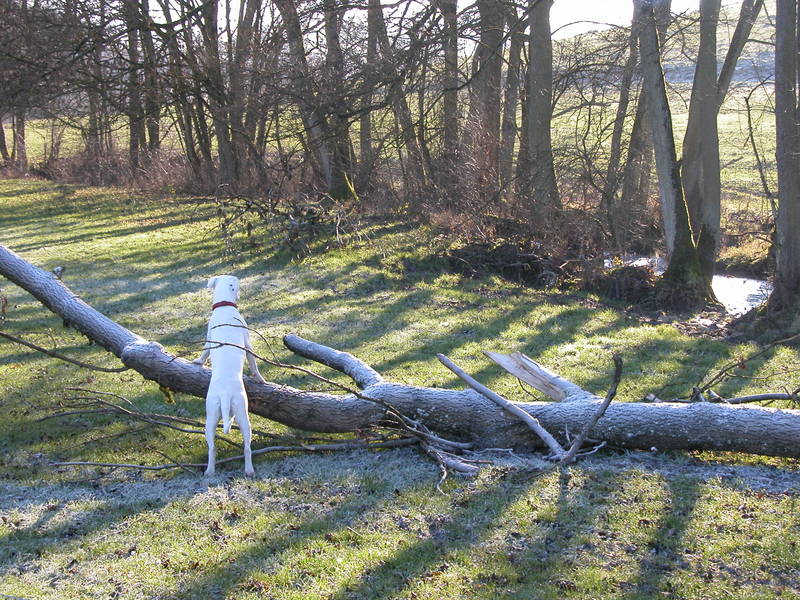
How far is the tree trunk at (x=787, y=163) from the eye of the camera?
41.5 ft

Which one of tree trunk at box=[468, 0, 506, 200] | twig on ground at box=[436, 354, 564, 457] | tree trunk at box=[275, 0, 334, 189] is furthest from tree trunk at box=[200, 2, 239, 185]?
twig on ground at box=[436, 354, 564, 457]

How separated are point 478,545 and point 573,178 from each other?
45.4ft

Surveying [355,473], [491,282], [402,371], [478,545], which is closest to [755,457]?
[478,545]

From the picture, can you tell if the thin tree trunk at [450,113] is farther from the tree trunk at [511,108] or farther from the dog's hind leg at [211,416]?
the dog's hind leg at [211,416]

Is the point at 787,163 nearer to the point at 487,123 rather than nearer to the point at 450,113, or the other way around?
the point at 487,123

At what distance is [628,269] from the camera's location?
49.9 feet

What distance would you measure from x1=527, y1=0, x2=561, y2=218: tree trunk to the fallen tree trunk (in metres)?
9.78

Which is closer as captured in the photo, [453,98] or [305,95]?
[305,95]

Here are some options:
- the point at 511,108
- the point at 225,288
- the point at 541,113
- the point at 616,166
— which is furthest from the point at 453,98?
the point at 225,288

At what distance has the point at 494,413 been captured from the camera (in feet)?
22.6

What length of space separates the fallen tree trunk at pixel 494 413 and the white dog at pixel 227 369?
1.78ft

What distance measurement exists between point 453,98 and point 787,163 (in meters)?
9.30

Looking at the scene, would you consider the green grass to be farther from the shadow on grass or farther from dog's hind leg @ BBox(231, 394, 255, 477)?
dog's hind leg @ BBox(231, 394, 255, 477)

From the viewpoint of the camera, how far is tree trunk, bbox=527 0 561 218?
55.4ft
